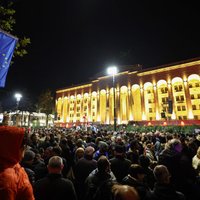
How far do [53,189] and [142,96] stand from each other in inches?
1897

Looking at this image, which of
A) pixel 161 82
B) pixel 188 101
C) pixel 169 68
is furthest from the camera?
pixel 161 82

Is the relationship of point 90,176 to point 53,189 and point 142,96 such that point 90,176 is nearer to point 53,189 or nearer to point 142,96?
point 53,189

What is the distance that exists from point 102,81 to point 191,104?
97.7 ft

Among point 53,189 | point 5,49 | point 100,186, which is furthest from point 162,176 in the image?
point 5,49

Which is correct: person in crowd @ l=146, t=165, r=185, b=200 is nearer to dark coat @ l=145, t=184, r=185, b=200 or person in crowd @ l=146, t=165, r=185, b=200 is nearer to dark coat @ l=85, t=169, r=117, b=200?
dark coat @ l=145, t=184, r=185, b=200

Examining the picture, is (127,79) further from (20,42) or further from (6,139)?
(6,139)

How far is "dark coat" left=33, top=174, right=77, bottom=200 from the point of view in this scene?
2.69 meters

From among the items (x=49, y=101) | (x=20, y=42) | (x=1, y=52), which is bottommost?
(x=1, y=52)

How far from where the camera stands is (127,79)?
5259 cm

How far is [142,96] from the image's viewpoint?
4881 cm

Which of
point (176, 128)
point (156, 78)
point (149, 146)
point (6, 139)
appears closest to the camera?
point (6, 139)

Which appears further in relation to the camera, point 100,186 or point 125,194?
point 100,186

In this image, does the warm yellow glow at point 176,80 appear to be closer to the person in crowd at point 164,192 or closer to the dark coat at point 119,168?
the dark coat at point 119,168

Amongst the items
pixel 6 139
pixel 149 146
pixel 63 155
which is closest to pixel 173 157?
pixel 149 146
